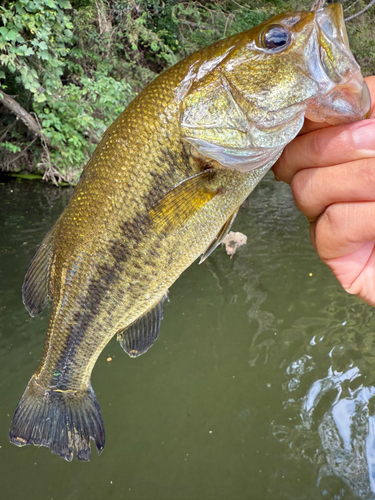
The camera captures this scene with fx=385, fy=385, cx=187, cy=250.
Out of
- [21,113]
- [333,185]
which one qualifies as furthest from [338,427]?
[21,113]

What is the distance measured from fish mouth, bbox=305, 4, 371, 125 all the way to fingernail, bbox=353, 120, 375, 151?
3 centimetres

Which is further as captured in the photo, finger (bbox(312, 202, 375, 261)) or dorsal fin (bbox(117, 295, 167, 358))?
dorsal fin (bbox(117, 295, 167, 358))

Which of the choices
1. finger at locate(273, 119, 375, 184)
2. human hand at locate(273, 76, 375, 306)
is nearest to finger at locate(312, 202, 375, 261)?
human hand at locate(273, 76, 375, 306)

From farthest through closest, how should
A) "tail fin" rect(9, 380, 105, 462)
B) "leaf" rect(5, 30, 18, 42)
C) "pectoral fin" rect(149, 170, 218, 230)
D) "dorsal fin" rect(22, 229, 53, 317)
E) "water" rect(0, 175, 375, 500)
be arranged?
"leaf" rect(5, 30, 18, 42) < "water" rect(0, 175, 375, 500) < "tail fin" rect(9, 380, 105, 462) < "dorsal fin" rect(22, 229, 53, 317) < "pectoral fin" rect(149, 170, 218, 230)

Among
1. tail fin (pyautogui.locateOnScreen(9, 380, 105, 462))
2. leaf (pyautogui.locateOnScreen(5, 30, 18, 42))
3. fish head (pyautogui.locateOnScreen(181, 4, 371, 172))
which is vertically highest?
leaf (pyautogui.locateOnScreen(5, 30, 18, 42))

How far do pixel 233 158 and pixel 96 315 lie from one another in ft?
3.19

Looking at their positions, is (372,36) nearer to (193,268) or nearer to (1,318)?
(193,268)

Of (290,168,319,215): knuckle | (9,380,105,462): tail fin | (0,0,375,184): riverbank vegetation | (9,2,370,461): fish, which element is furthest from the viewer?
(0,0,375,184): riverbank vegetation

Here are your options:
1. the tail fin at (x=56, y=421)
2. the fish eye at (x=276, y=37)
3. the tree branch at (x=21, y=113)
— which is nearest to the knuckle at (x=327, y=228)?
the fish eye at (x=276, y=37)

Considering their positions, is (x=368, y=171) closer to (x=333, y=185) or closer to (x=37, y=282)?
(x=333, y=185)

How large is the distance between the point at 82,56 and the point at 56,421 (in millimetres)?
10432

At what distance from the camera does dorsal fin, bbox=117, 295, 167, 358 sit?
6.34 feet

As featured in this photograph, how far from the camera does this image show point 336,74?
120 centimetres

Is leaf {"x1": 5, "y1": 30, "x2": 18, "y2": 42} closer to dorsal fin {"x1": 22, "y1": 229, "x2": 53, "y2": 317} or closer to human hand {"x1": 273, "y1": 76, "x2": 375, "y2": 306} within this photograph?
dorsal fin {"x1": 22, "y1": 229, "x2": 53, "y2": 317}
